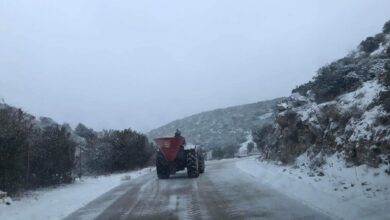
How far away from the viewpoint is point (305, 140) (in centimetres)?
2328

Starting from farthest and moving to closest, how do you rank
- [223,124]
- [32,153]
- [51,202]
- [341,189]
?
[223,124] < [32,153] < [51,202] < [341,189]

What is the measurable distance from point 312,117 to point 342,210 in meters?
11.7

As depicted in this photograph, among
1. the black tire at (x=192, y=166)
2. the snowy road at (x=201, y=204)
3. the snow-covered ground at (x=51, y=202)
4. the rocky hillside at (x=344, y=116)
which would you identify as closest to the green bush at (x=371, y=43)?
the rocky hillside at (x=344, y=116)

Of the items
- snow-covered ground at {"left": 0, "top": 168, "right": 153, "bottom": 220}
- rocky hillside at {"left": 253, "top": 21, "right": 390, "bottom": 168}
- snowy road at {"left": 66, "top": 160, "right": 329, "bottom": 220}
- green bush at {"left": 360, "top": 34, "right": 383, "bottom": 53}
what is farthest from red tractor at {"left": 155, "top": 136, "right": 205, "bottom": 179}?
green bush at {"left": 360, "top": 34, "right": 383, "bottom": 53}

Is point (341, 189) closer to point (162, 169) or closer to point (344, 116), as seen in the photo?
point (344, 116)

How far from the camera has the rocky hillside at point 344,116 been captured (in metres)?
15.7

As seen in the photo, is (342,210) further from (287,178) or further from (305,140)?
(305,140)

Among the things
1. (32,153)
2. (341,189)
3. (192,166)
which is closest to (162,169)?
(192,166)

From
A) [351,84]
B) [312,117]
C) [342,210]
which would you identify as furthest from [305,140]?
[342,210]

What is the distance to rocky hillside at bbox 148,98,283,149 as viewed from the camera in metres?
91.0

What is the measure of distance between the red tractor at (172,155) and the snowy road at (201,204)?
6637 mm

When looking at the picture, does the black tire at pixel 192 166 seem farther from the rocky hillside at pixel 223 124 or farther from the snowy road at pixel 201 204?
the rocky hillside at pixel 223 124

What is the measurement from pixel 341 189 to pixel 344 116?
6015 millimetres

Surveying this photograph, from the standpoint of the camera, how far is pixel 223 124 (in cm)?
10194
